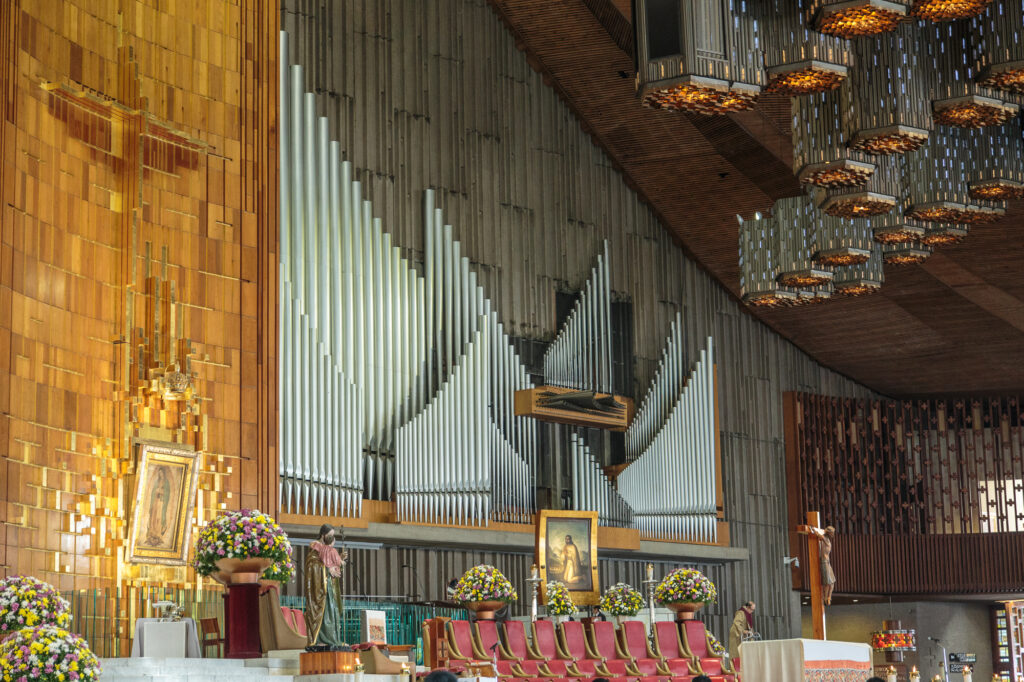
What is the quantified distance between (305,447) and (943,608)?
1279 cm

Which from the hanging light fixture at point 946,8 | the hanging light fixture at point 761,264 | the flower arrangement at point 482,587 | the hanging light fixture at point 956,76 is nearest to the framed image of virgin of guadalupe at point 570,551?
the flower arrangement at point 482,587

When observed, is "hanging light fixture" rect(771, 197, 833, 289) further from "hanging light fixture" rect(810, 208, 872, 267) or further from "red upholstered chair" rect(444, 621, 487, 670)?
"red upholstered chair" rect(444, 621, 487, 670)

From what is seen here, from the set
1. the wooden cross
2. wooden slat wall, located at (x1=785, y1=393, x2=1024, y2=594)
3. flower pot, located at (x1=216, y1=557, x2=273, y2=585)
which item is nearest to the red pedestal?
flower pot, located at (x1=216, y1=557, x2=273, y2=585)

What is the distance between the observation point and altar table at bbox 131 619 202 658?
1057 centimetres

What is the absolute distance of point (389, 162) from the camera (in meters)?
16.0

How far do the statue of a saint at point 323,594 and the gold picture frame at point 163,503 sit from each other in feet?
5.55

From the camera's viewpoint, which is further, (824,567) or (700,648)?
(700,648)

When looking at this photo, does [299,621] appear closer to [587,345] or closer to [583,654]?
[583,654]

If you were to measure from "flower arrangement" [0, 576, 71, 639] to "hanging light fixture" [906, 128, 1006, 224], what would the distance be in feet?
23.9

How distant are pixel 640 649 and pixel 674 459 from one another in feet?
14.9

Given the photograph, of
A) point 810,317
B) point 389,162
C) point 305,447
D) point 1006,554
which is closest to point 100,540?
point 305,447

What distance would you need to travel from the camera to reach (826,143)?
10508 mm

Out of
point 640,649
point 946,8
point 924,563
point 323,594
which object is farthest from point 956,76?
point 924,563

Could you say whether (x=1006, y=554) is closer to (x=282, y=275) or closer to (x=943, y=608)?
(x=943, y=608)
